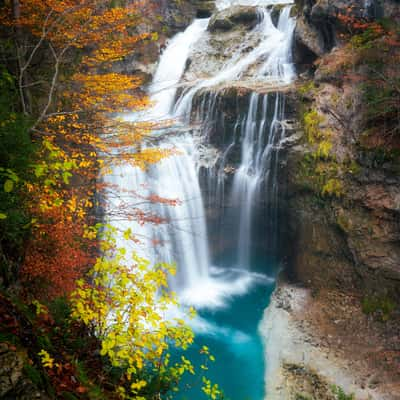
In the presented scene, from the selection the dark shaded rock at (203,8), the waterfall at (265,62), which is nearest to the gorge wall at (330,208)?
the waterfall at (265,62)

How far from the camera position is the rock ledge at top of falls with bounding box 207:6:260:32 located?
57.9 feet

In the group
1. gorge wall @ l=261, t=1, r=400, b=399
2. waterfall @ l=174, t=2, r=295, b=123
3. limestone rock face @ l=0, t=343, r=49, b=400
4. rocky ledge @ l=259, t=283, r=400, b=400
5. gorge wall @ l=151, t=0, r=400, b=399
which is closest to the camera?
limestone rock face @ l=0, t=343, r=49, b=400

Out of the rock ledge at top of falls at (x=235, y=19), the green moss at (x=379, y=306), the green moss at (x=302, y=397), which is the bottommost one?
the green moss at (x=302, y=397)

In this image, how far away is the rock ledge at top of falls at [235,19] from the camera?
1766cm

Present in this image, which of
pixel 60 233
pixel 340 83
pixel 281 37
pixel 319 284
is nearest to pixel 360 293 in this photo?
pixel 319 284

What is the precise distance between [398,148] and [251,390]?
22.4ft

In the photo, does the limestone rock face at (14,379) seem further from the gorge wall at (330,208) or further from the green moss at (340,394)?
the green moss at (340,394)

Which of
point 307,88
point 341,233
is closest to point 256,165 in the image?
point 307,88

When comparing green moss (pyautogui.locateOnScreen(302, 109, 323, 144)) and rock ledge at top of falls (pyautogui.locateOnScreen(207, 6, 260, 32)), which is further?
rock ledge at top of falls (pyautogui.locateOnScreen(207, 6, 260, 32))

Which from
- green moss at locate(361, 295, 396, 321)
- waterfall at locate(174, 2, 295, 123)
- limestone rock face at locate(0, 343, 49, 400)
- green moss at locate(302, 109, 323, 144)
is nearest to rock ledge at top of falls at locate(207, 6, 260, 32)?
waterfall at locate(174, 2, 295, 123)

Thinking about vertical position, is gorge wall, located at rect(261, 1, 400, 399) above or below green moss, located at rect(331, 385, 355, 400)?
above

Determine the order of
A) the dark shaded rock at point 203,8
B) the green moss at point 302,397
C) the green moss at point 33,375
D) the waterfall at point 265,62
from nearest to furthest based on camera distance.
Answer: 1. the green moss at point 33,375
2. the green moss at point 302,397
3. the waterfall at point 265,62
4. the dark shaded rock at point 203,8

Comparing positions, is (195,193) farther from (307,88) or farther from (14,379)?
(14,379)

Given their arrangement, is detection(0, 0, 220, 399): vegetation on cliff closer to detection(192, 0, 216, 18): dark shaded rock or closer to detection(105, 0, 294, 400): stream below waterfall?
detection(105, 0, 294, 400): stream below waterfall
